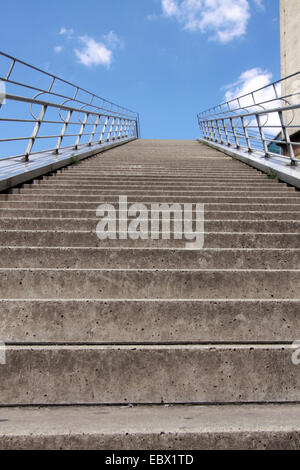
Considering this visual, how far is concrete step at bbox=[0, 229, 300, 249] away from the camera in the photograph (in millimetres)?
2629

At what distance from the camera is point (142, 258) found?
2.37 meters

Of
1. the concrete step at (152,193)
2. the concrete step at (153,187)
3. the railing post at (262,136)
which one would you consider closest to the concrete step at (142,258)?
the concrete step at (152,193)

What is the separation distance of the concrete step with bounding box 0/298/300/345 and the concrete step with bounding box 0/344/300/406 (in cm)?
20

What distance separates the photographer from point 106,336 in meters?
1.78

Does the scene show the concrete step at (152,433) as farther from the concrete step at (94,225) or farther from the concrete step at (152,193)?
the concrete step at (152,193)

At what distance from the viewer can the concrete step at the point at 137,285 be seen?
81.9 inches

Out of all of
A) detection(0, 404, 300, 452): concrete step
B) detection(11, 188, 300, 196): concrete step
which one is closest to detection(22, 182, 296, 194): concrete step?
detection(11, 188, 300, 196): concrete step

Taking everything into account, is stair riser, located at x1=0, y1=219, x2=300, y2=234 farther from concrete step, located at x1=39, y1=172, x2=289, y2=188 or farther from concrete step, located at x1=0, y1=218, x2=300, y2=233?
concrete step, located at x1=39, y1=172, x2=289, y2=188

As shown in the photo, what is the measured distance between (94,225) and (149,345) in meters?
1.45

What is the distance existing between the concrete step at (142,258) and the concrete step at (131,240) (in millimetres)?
260

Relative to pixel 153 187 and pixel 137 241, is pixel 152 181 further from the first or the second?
pixel 137 241
